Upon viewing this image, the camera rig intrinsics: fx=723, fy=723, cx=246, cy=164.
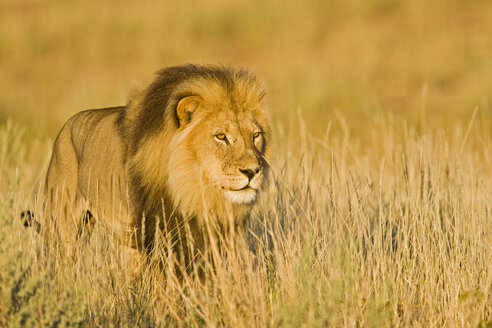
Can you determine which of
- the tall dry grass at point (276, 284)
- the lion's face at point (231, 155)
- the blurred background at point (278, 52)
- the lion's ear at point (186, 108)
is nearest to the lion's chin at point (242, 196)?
the lion's face at point (231, 155)

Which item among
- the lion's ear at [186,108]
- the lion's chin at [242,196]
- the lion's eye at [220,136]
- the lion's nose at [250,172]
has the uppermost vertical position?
the lion's ear at [186,108]

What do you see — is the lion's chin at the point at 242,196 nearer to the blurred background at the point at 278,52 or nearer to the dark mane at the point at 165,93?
the dark mane at the point at 165,93

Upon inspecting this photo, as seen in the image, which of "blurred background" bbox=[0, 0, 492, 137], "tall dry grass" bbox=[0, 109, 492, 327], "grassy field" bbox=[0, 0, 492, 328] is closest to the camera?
"tall dry grass" bbox=[0, 109, 492, 327]

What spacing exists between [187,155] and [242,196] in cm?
42

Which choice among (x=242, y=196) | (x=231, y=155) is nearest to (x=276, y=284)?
(x=242, y=196)

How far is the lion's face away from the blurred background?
294 inches

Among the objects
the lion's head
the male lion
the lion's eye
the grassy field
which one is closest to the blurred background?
the grassy field

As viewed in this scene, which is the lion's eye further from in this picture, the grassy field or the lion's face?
the grassy field

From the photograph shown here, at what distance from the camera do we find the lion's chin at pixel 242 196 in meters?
4.03

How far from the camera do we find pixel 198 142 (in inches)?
164

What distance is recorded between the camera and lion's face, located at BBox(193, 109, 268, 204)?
13.1 feet

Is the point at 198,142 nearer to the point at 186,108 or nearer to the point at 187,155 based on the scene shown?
the point at 187,155

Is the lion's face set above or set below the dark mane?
below

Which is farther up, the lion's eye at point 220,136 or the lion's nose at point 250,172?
the lion's eye at point 220,136
